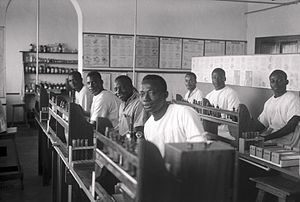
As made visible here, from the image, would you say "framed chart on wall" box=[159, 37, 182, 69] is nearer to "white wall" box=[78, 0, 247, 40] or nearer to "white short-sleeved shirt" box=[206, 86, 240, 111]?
"white wall" box=[78, 0, 247, 40]

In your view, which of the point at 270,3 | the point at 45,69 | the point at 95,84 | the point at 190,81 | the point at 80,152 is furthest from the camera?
the point at 45,69

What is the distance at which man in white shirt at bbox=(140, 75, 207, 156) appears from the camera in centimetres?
215

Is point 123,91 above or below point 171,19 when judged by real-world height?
below

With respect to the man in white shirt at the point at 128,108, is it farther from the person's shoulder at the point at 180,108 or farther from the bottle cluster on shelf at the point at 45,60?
the bottle cluster on shelf at the point at 45,60

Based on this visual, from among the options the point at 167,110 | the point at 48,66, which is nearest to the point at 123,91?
the point at 167,110

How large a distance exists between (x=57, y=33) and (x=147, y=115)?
21.4ft

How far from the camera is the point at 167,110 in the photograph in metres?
2.27

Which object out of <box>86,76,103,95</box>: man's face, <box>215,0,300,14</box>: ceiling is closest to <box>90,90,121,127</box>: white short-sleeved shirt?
<box>86,76,103,95</box>: man's face

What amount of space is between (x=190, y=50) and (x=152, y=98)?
5063 mm

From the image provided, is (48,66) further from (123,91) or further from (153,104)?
(153,104)

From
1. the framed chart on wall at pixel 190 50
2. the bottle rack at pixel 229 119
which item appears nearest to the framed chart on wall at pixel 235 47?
the framed chart on wall at pixel 190 50

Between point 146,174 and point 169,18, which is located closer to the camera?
point 146,174

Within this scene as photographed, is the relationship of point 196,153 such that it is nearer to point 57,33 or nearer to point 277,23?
point 277,23

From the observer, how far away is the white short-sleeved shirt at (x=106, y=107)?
3729 millimetres
